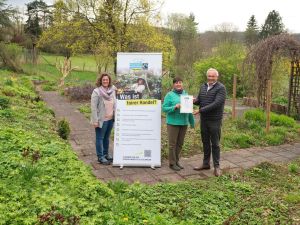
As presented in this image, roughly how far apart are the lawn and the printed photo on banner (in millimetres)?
1639

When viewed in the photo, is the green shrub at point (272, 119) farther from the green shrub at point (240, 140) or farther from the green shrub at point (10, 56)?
the green shrub at point (10, 56)

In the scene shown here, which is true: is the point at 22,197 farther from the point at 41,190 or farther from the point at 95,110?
the point at 95,110

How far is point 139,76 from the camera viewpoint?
606 cm

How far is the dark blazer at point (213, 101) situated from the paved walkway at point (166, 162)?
106cm

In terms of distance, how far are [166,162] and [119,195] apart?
228cm

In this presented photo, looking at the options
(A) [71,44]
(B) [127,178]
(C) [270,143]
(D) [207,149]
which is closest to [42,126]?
(B) [127,178]

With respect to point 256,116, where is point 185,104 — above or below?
above

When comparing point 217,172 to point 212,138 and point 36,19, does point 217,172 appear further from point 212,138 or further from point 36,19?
point 36,19

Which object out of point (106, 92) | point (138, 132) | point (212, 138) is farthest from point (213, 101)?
point (106, 92)

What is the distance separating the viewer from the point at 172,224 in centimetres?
341

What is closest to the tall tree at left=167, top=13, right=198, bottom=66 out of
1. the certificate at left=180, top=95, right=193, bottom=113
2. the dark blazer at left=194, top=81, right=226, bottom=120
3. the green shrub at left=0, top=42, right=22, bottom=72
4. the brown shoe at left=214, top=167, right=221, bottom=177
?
A: the green shrub at left=0, top=42, right=22, bottom=72

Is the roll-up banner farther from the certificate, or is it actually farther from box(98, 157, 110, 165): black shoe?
the certificate

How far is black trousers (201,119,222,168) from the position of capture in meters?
5.70

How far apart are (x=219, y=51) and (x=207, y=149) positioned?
1744cm
